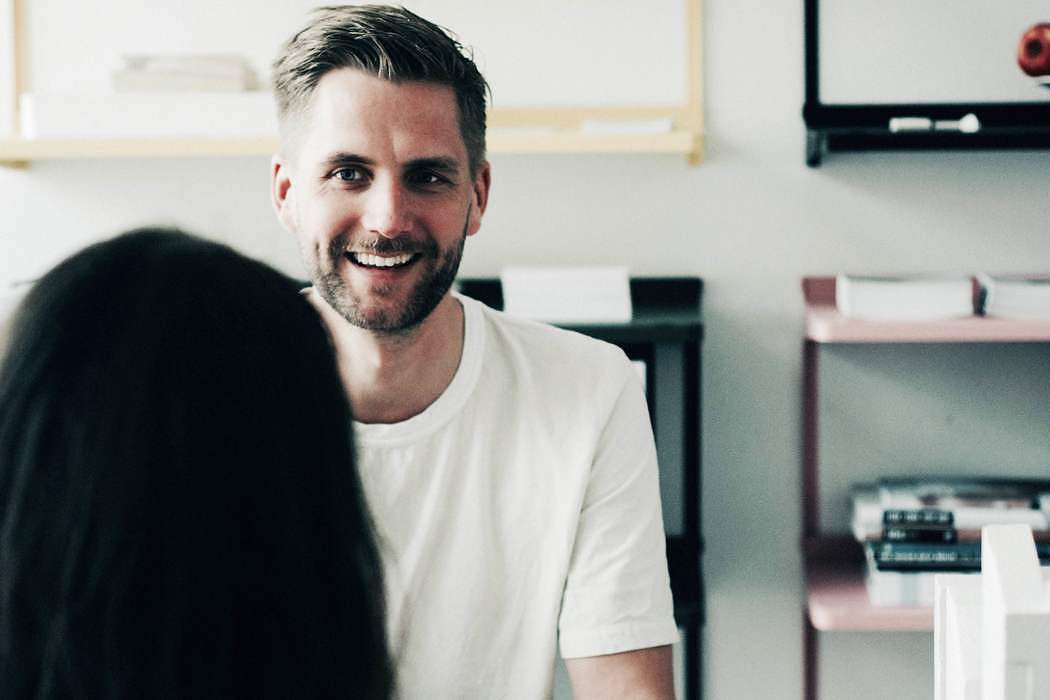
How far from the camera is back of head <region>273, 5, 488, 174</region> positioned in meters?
1.24

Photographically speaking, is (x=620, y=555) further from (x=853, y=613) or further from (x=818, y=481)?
(x=818, y=481)

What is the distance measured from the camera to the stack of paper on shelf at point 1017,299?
175 cm

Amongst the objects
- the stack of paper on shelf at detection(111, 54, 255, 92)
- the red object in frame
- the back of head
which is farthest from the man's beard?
the red object in frame

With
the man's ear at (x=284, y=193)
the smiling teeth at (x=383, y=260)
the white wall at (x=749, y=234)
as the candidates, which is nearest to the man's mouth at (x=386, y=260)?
the smiling teeth at (x=383, y=260)

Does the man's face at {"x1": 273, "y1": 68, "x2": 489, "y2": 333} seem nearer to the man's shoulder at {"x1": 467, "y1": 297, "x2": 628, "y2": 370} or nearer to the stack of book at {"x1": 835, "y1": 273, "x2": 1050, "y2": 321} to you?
the man's shoulder at {"x1": 467, "y1": 297, "x2": 628, "y2": 370}

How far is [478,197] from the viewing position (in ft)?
4.41

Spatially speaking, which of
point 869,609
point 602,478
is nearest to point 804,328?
point 869,609

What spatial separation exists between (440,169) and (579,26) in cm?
83

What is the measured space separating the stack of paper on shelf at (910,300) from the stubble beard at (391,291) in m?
0.77

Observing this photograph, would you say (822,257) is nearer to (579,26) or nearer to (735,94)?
(735,94)

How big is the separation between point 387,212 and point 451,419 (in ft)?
0.73

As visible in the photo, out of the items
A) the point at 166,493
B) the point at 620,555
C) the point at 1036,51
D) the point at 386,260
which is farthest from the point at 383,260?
the point at 1036,51

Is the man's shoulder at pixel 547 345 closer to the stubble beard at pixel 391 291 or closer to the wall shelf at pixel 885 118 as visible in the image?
the stubble beard at pixel 391 291

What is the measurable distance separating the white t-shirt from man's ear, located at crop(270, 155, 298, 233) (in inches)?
10.2
